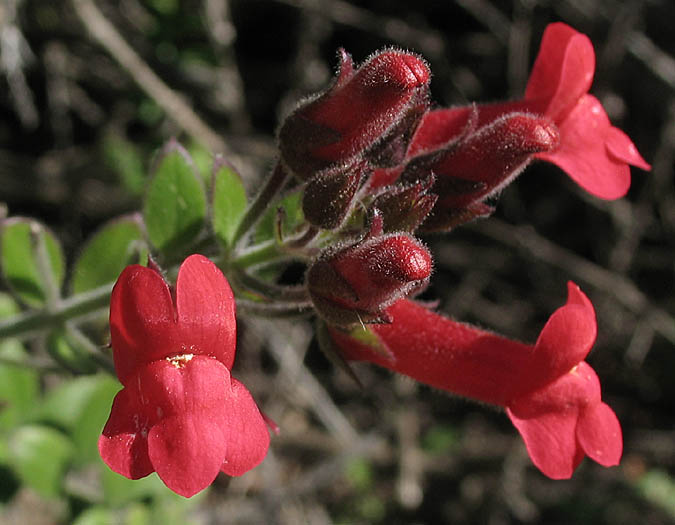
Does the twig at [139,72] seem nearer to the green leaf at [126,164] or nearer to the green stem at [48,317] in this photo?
the green leaf at [126,164]

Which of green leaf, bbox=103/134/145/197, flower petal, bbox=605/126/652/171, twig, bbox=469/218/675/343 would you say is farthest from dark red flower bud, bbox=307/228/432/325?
twig, bbox=469/218/675/343

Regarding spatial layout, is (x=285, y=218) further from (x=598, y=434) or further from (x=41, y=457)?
(x=41, y=457)

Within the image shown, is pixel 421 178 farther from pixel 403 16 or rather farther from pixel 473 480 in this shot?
pixel 473 480

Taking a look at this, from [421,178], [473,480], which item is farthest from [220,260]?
[473,480]

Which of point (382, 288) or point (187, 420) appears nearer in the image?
point (187, 420)

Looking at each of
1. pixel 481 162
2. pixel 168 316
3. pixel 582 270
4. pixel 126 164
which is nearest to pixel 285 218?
pixel 481 162

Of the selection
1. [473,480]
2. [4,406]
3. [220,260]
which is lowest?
[473,480]
